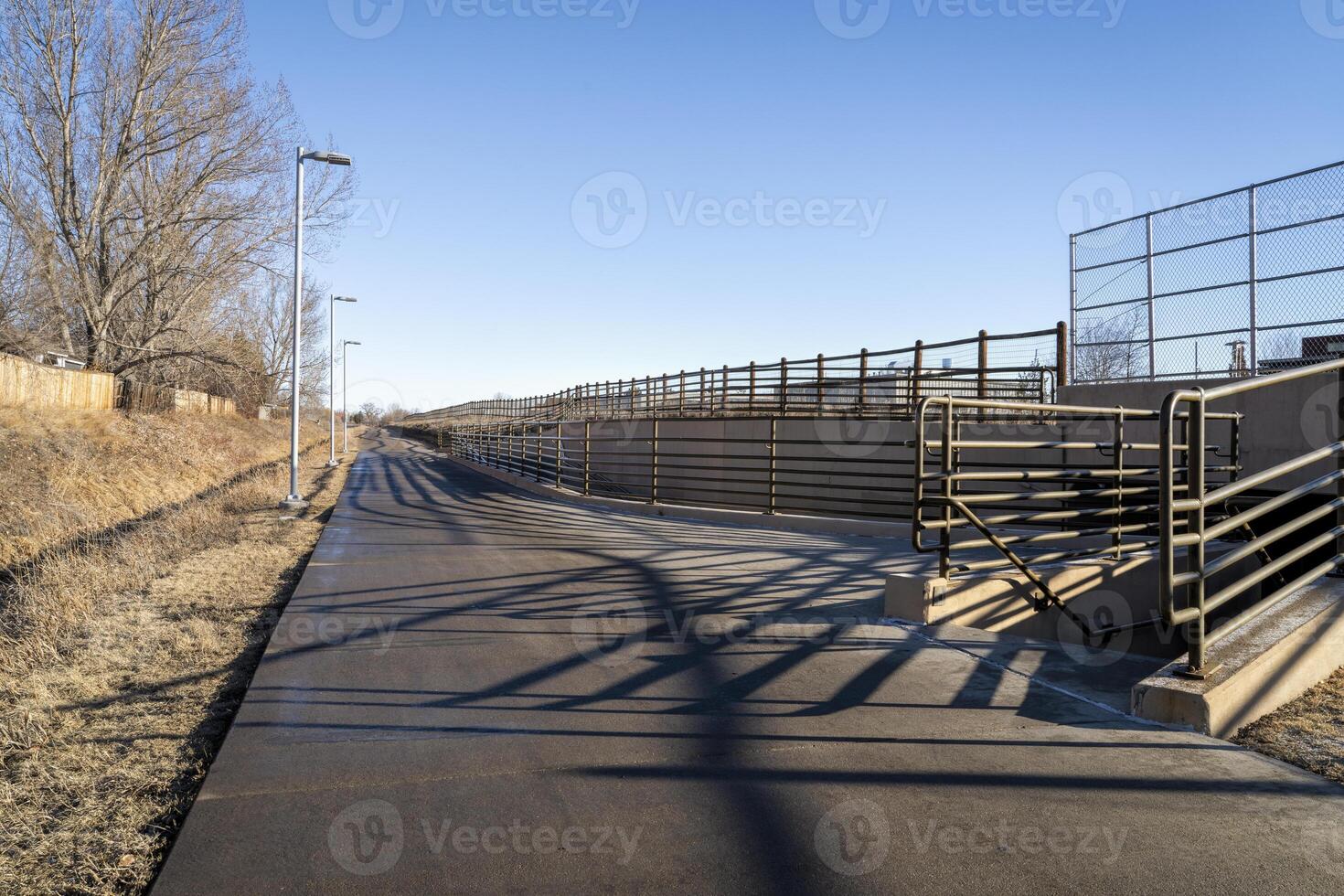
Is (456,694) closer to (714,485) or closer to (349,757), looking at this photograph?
(349,757)

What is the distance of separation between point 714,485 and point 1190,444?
1627 cm

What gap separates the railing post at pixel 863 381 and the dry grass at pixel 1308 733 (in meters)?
11.3

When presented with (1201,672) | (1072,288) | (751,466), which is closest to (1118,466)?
(1201,672)

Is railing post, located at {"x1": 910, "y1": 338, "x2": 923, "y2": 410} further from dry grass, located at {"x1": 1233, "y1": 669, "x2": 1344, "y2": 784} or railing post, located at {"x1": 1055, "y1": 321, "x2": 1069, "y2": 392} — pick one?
dry grass, located at {"x1": 1233, "y1": 669, "x2": 1344, "y2": 784}

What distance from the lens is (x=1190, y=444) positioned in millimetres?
4438

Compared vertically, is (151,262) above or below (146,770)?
above

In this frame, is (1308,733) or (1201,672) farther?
(1201,672)

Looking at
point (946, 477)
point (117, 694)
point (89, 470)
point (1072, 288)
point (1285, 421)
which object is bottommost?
point (117, 694)

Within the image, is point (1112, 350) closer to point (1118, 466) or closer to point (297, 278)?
point (1118, 466)

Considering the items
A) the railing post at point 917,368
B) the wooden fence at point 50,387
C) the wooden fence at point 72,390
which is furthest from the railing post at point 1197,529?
the wooden fence at point 50,387

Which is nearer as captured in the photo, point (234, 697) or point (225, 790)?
point (225, 790)

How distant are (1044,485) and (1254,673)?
8.42 m

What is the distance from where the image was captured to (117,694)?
5.11 metres

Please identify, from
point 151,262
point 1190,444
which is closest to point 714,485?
point 1190,444
